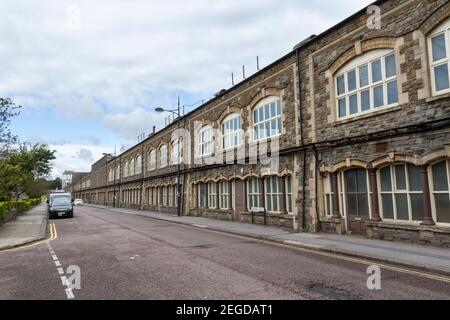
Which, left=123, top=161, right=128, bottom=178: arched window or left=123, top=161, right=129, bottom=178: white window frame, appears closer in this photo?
left=123, top=161, right=129, bottom=178: white window frame

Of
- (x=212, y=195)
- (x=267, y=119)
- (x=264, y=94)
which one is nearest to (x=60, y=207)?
(x=212, y=195)

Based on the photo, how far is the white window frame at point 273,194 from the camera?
18798 millimetres

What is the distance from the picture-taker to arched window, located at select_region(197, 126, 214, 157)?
26550 millimetres

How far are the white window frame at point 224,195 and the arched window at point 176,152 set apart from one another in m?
7.47

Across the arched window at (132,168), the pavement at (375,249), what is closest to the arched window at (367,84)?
the pavement at (375,249)

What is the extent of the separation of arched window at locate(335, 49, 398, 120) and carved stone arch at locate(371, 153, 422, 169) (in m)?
1.82

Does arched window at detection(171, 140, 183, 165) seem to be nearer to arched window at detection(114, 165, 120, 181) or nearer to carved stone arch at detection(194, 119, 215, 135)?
carved stone arch at detection(194, 119, 215, 135)

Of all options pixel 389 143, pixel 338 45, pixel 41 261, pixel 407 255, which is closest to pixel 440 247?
pixel 407 255

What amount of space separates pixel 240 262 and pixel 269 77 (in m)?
12.3

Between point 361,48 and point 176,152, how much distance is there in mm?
21976

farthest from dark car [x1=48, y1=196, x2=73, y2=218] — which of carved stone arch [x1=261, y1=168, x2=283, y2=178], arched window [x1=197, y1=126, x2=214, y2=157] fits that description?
carved stone arch [x1=261, y1=168, x2=283, y2=178]

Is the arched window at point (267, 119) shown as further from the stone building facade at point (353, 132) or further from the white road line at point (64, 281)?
the white road line at point (64, 281)
